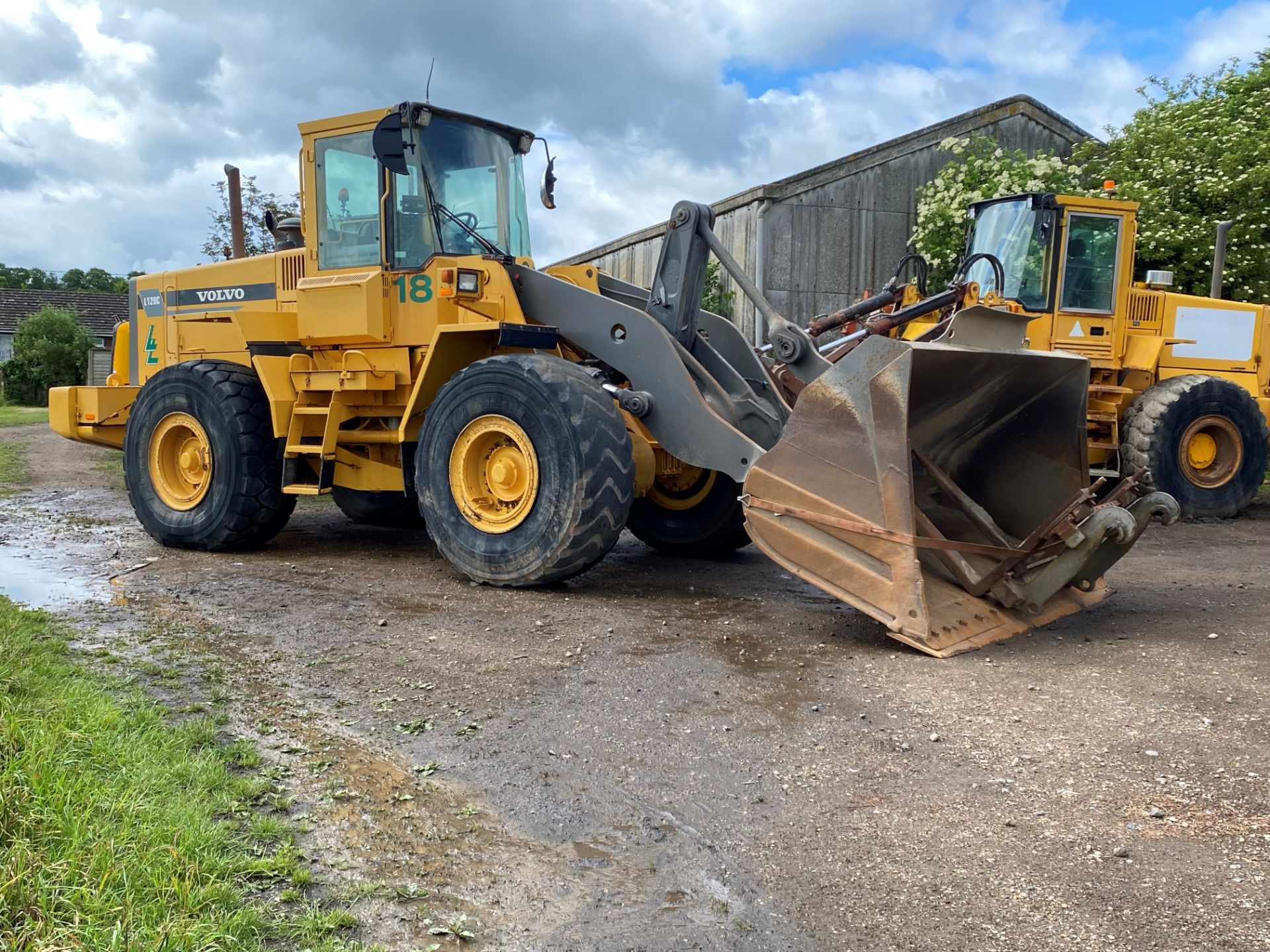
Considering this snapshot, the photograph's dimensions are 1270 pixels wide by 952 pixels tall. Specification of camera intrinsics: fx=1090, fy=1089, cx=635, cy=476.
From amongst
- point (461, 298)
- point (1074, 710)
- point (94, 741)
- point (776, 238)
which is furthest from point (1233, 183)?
point (94, 741)

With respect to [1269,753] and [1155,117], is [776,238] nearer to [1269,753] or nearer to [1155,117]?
[1155,117]

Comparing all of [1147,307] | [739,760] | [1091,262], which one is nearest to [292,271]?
[739,760]

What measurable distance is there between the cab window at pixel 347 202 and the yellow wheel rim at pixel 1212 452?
816 centimetres

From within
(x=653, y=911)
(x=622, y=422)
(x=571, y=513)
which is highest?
(x=622, y=422)

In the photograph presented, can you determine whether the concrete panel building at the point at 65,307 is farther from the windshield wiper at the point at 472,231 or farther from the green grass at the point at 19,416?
the windshield wiper at the point at 472,231

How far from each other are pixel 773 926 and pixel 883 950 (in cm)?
28

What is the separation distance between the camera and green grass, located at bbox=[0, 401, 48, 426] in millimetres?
23203

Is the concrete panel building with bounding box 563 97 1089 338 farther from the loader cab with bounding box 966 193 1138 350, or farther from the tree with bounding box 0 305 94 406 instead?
the tree with bounding box 0 305 94 406

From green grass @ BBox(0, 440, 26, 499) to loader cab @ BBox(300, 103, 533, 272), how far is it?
594 centimetres

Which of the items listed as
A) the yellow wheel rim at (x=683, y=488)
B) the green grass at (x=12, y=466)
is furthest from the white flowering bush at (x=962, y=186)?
the green grass at (x=12, y=466)

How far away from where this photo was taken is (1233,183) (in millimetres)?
15969

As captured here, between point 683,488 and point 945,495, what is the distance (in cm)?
255

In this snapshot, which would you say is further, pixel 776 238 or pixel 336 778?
pixel 776 238

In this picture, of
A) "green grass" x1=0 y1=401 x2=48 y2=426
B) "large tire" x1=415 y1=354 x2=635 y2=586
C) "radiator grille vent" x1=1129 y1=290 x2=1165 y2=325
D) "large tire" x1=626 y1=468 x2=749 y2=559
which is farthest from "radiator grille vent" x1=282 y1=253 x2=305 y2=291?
"green grass" x1=0 y1=401 x2=48 y2=426
